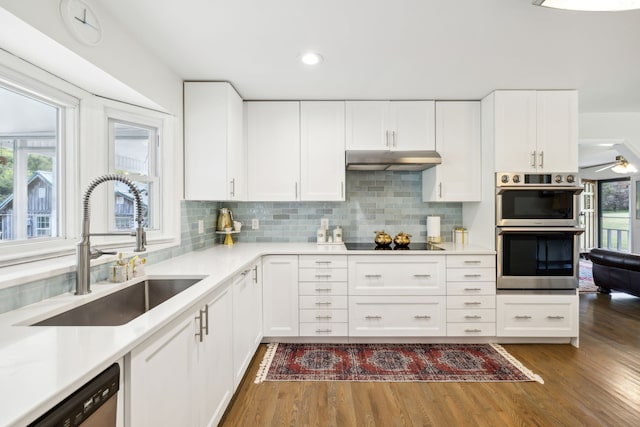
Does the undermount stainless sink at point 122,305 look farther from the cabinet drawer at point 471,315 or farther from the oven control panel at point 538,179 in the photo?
the oven control panel at point 538,179

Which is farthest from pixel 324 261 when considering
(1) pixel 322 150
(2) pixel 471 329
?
(2) pixel 471 329

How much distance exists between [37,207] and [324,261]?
1.99m

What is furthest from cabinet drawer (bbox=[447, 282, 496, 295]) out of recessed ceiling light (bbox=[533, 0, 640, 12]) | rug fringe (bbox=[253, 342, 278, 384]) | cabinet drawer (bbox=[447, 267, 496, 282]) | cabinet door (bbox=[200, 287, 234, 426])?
recessed ceiling light (bbox=[533, 0, 640, 12])

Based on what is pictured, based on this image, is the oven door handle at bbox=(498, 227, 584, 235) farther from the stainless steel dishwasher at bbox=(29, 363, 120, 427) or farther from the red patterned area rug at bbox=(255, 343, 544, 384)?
the stainless steel dishwasher at bbox=(29, 363, 120, 427)

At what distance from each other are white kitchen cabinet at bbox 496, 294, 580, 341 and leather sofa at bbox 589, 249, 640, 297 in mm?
2042

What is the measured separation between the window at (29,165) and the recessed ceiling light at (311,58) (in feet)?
4.93

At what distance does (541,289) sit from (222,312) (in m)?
2.70

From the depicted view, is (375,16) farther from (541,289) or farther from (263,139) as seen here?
(541,289)

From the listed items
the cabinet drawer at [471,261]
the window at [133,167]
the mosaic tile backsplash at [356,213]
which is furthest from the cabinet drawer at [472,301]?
the window at [133,167]

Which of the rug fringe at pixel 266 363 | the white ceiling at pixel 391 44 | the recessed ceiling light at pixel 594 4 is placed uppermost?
the white ceiling at pixel 391 44

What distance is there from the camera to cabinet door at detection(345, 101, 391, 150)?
10.3 ft

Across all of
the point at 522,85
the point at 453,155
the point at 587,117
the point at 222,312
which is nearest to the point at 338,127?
the point at 453,155

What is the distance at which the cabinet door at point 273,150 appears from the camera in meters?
3.15

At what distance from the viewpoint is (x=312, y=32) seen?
1.93 meters
